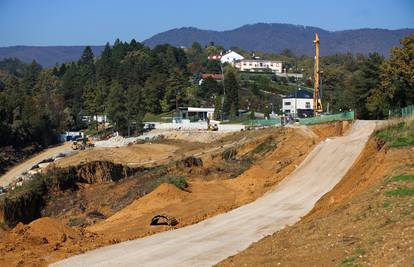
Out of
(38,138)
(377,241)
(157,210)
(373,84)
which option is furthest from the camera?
(38,138)

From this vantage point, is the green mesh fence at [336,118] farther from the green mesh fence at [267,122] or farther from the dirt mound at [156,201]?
the dirt mound at [156,201]

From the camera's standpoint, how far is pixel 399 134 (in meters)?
30.7

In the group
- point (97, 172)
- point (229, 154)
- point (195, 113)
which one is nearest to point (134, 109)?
point (195, 113)

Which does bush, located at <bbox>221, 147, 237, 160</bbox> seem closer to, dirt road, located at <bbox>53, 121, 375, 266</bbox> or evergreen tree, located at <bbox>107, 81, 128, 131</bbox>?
dirt road, located at <bbox>53, 121, 375, 266</bbox>

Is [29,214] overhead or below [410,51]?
below

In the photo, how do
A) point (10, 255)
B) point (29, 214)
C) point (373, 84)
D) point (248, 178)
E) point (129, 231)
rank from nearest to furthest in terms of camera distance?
point (10, 255)
point (129, 231)
point (248, 178)
point (29, 214)
point (373, 84)

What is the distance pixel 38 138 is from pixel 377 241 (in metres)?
95.9

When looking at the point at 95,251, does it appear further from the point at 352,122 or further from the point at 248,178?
the point at 352,122

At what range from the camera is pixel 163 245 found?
19.3 meters

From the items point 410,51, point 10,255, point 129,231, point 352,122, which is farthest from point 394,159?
point 410,51

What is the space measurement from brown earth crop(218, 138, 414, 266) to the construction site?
4 centimetres

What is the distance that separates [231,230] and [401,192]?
5819 mm

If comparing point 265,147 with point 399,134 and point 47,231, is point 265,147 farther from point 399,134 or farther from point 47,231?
point 47,231

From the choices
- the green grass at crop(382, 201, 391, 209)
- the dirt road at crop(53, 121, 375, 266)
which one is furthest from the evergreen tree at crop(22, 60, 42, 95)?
the green grass at crop(382, 201, 391, 209)
